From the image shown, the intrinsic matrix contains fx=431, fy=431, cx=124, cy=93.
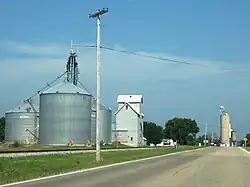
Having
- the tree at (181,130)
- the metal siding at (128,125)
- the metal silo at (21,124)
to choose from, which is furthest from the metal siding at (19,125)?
the tree at (181,130)

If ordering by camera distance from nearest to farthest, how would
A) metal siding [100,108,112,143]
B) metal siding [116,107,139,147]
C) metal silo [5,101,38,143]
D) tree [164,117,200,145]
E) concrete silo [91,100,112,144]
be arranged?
metal silo [5,101,38,143]
concrete silo [91,100,112,144]
metal siding [100,108,112,143]
metal siding [116,107,139,147]
tree [164,117,200,145]

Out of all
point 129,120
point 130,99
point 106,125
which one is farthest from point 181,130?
point 106,125

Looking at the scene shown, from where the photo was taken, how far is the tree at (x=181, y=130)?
17312 centimetres

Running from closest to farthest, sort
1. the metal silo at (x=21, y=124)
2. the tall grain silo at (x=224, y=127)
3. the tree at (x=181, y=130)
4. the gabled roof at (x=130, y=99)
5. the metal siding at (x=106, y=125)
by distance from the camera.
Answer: the metal silo at (x=21, y=124) → the metal siding at (x=106, y=125) → the gabled roof at (x=130, y=99) → the tree at (x=181, y=130) → the tall grain silo at (x=224, y=127)

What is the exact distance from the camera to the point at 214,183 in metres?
15.8

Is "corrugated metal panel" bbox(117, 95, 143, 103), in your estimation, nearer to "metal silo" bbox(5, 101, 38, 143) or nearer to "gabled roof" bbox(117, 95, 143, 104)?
"gabled roof" bbox(117, 95, 143, 104)

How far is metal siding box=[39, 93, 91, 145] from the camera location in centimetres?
7019

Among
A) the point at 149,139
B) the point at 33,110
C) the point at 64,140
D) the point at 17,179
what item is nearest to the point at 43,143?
the point at 64,140

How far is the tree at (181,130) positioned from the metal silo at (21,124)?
96.8m

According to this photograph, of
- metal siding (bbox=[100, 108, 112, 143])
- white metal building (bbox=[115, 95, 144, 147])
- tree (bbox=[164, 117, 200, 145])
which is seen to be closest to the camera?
metal siding (bbox=[100, 108, 112, 143])

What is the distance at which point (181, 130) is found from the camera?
173625mm

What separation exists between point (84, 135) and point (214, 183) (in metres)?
58.3

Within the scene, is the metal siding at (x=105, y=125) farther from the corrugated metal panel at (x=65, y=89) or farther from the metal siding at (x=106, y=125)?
the corrugated metal panel at (x=65, y=89)

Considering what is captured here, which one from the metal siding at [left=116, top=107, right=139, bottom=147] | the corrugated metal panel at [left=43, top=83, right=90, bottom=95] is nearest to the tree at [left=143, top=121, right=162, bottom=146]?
the metal siding at [left=116, top=107, right=139, bottom=147]
